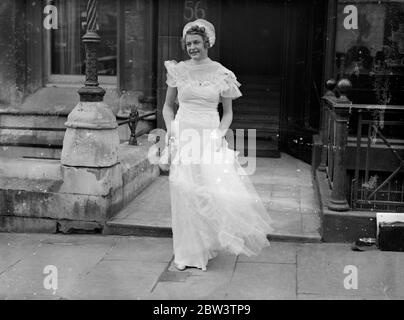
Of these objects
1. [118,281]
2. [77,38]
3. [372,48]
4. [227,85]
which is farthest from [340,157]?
[77,38]

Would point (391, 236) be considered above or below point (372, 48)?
below

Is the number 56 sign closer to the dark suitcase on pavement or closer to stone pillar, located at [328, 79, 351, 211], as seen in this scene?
stone pillar, located at [328, 79, 351, 211]

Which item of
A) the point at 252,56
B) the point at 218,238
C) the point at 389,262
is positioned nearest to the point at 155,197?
the point at 218,238

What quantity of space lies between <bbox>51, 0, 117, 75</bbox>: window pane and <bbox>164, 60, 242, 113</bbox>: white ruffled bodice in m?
5.70

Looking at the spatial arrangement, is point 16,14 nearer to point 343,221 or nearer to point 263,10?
point 263,10

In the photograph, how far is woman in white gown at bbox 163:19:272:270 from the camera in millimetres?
5750

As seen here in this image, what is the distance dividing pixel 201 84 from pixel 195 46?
37 cm

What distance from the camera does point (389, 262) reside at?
19.4 ft

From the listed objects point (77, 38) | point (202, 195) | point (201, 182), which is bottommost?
point (202, 195)

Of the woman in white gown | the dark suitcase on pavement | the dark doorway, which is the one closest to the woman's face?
the woman in white gown

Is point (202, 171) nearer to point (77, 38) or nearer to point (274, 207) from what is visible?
point (274, 207)

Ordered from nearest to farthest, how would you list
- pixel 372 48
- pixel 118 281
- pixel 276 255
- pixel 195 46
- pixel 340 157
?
1. pixel 118 281
2. pixel 195 46
3. pixel 276 255
4. pixel 340 157
5. pixel 372 48

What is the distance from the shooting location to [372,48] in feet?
30.2
